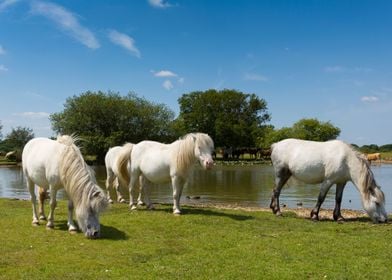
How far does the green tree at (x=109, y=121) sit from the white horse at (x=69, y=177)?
5153cm

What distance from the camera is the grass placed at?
6.72 metres

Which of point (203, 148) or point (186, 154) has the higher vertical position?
point (203, 148)

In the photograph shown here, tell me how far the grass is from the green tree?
52.3 metres

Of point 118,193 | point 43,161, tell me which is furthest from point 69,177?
point 118,193

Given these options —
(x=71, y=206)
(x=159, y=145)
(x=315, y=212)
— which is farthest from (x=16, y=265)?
(x=315, y=212)

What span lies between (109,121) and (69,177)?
58.2m

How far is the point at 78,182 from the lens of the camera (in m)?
9.29

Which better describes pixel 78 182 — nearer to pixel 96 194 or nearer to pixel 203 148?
pixel 96 194

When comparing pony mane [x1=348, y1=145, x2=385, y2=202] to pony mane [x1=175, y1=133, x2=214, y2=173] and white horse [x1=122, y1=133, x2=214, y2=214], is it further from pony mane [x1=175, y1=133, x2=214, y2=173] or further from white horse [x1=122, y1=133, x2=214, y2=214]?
pony mane [x1=175, y1=133, x2=214, y2=173]

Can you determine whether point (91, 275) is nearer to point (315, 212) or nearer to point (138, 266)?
point (138, 266)

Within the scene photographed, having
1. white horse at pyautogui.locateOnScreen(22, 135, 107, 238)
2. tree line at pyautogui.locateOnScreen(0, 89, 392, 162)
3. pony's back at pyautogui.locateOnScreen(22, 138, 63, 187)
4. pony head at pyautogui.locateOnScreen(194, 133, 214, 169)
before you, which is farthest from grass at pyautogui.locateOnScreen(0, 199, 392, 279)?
tree line at pyautogui.locateOnScreen(0, 89, 392, 162)

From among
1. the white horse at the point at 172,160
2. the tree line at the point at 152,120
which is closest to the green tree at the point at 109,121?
the tree line at the point at 152,120

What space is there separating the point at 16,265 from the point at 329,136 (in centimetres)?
10600

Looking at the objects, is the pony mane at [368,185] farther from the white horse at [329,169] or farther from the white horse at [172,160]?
the white horse at [172,160]
